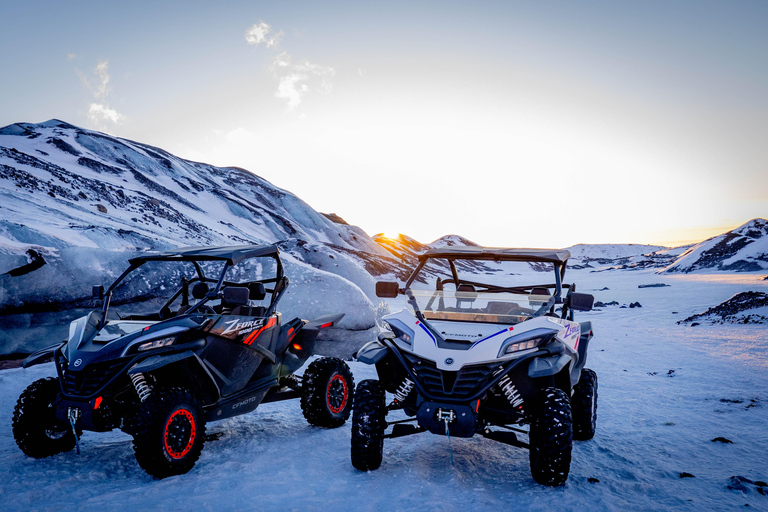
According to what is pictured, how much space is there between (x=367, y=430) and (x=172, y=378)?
211 centimetres

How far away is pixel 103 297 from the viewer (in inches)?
211

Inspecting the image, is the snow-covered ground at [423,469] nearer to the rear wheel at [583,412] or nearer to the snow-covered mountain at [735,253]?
the rear wheel at [583,412]

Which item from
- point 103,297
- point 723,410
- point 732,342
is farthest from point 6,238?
point 732,342

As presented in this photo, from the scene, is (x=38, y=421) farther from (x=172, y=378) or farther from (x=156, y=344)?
(x=156, y=344)

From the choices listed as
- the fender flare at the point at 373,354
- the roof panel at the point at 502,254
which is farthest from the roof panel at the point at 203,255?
the roof panel at the point at 502,254

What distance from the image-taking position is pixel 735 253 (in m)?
53.6

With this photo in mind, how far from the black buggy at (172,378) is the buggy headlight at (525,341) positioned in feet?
8.76

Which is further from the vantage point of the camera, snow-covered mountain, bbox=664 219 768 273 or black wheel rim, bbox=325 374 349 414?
snow-covered mountain, bbox=664 219 768 273

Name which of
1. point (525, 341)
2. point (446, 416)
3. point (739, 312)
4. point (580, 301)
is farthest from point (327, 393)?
point (739, 312)

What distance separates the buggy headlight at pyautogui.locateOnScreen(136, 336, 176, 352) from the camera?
4.47 meters

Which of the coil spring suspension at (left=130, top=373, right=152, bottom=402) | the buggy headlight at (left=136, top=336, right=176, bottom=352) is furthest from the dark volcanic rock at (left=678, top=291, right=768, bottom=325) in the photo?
the coil spring suspension at (left=130, top=373, right=152, bottom=402)

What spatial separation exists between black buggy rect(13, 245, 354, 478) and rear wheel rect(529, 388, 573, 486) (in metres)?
2.88

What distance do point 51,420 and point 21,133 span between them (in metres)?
59.2

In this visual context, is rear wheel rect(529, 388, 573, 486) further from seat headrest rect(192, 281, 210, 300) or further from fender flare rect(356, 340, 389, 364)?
seat headrest rect(192, 281, 210, 300)
